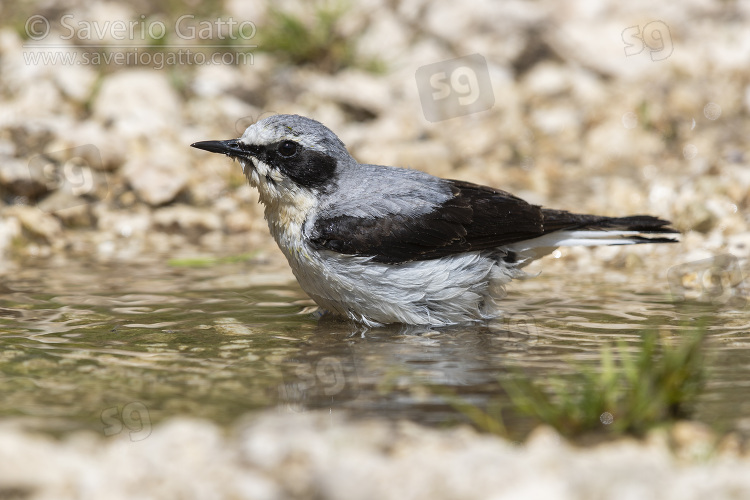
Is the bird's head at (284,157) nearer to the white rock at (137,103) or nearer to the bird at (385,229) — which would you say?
the bird at (385,229)

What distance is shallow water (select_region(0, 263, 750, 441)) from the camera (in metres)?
3.77

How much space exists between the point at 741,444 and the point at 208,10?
32.5 ft

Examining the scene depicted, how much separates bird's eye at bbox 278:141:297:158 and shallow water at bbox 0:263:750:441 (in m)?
1.09

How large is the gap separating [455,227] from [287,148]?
123 centimetres

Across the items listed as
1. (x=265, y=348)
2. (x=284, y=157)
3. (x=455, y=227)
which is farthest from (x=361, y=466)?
(x=284, y=157)

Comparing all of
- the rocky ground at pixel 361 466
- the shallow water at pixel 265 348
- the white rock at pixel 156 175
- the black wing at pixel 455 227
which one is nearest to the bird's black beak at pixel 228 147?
the black wing at pixel 455 227

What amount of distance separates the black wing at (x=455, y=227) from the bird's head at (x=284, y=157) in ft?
1.11

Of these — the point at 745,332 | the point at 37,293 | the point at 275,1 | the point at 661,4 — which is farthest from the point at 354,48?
the point at 745,332

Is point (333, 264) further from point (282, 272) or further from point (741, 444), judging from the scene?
point (741, 444)

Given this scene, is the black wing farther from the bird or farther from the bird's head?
A: the bird's head

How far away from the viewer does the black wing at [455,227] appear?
541cm

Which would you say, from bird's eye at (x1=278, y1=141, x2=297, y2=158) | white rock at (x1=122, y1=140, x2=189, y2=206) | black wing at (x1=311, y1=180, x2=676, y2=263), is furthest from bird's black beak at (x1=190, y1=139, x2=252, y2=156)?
white rock at (x1=122, y1=140, x2=189, y2=206)

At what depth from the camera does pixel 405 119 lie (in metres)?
10.2

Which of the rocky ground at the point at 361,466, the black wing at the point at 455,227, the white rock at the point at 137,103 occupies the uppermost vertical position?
the white rock at the point at 137,103
